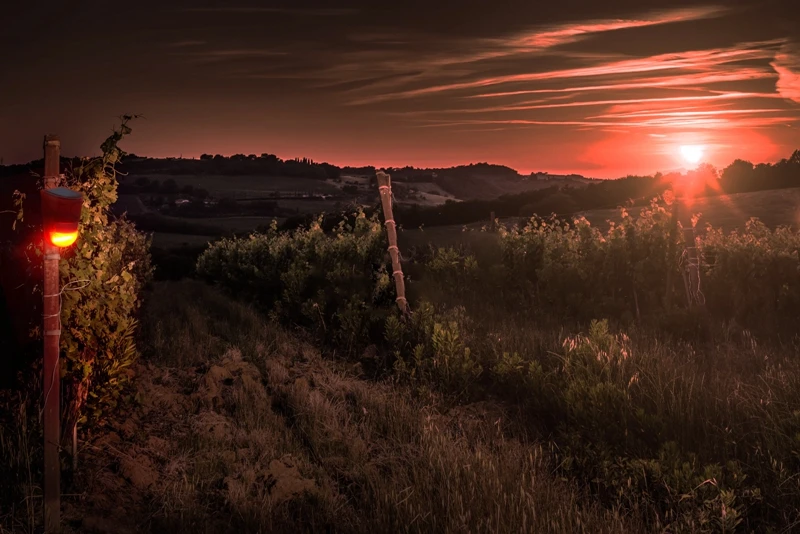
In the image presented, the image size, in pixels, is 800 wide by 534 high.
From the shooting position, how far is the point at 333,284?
11.4m

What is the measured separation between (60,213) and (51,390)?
117 cm

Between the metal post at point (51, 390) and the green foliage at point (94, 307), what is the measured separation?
12.9 inches

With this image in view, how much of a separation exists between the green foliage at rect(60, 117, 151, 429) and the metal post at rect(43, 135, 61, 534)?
12.9 inches

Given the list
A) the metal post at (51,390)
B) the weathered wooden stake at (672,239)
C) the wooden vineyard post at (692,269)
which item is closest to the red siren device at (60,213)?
the metal post at (51,390)

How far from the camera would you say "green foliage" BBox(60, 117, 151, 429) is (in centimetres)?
473

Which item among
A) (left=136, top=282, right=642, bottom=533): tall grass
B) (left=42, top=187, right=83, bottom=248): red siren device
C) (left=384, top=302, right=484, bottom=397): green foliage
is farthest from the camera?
(left=384, top=302, right=484, bottom=397): green foliage

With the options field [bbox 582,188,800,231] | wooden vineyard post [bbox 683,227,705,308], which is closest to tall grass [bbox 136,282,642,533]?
wooden vineyard post [bbox 683,227,705,308]

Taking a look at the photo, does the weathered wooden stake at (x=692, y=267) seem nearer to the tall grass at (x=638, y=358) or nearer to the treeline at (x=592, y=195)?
the tall grass at (x=638, y=358)

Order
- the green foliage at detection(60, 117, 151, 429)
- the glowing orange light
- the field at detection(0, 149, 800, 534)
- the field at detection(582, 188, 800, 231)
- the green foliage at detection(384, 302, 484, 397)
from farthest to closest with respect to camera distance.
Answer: the field at detection(582, 188, 800, 231)
the green foliage at detection(384, 302, 484, 397)
the green foliage at detection(60, 117, 151, 429)
the field at detection(0, 149, 800, 534)
the glowing orange light

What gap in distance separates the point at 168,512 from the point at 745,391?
516 cm

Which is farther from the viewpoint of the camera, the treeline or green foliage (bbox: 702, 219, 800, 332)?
the treeline

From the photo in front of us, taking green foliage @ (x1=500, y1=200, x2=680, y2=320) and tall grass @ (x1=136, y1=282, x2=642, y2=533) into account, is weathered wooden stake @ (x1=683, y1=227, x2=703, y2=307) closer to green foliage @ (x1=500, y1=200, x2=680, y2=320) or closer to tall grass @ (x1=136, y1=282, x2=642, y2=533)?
green foliage @ (x1=500, y1=200, x2=680, y2=320)

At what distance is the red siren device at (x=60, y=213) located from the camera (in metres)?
3.86

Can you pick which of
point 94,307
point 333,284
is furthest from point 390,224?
point 94,307
